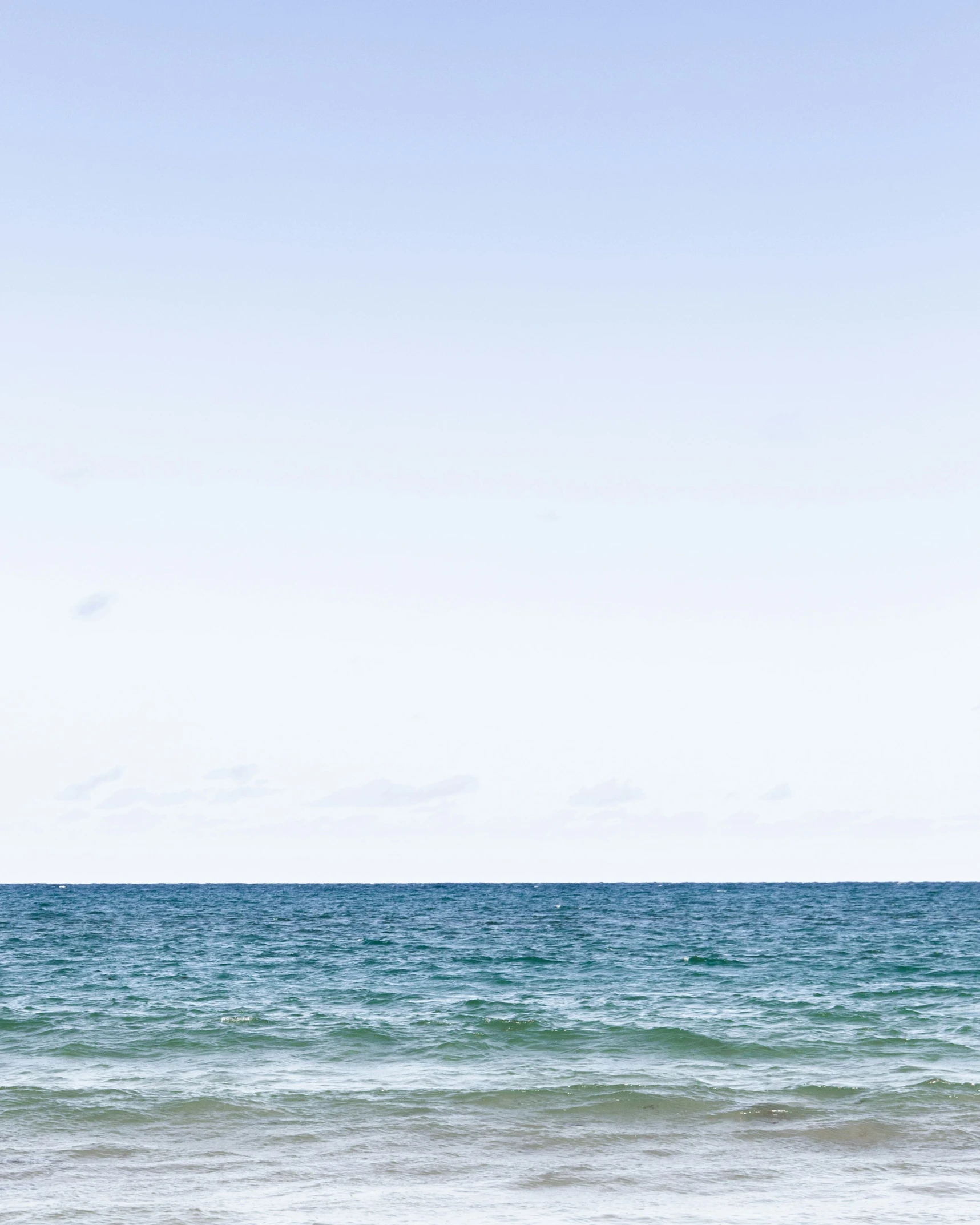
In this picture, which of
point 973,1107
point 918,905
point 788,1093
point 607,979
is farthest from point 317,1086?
point 918,905

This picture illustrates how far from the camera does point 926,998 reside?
29891 millimetres

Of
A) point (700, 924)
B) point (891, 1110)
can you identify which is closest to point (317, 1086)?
point (891, 1110)

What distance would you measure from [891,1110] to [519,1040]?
8175mm

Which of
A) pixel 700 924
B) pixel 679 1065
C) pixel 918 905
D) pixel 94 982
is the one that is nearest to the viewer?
pixel 679 1065

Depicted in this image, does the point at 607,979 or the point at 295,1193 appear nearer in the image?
the point at 295,1193

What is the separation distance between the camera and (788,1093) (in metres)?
19.0

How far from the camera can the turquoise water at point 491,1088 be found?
13.5 meters

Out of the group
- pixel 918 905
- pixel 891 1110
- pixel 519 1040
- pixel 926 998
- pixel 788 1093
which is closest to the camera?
Answer: pixel 891 1110

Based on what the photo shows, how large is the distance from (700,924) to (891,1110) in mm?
49197

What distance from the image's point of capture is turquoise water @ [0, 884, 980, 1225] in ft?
44.2

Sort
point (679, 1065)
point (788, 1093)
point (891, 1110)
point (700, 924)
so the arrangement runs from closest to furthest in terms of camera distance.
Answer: point (891, 1110), point (788, 1093), point (679, 1065), point (700, 924)

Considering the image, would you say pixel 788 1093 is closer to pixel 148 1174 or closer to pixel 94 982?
pixel 148 1174

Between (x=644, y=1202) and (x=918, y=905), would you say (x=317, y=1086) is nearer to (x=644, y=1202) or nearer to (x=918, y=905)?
(x=644, y=1202)

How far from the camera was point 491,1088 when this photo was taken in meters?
19.5
